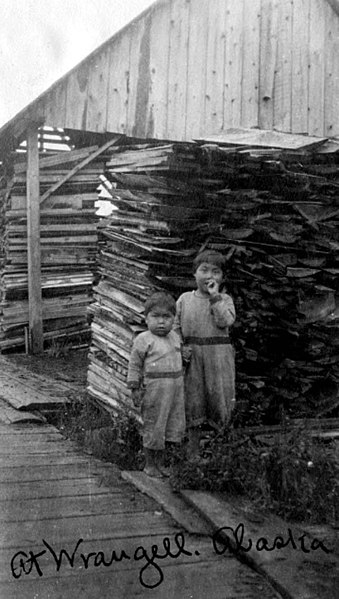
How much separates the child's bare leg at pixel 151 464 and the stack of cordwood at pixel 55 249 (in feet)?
24.1

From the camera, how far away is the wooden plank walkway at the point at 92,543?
3293 millimetres

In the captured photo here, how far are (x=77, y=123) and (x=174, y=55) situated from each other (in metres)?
1.93

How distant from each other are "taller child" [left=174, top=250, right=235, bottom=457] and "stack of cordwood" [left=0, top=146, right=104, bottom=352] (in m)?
6.80

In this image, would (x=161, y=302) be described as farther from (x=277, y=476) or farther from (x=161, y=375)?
(x=277, y=476)

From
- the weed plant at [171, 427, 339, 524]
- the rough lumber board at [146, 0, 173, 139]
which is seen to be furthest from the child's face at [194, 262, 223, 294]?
the rough lumber board at [146, 0, 173, 139]

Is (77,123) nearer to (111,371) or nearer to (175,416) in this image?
(111,371)

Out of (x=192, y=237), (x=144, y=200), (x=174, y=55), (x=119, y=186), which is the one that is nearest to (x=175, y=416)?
(x=192, y=237)

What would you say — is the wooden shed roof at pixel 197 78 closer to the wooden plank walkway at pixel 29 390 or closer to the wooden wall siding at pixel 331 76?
the wooden wall siding at pixel 331 76

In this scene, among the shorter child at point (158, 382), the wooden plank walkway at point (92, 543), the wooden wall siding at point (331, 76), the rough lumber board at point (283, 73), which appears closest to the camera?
the wooden plank walkway at point (92, 543)

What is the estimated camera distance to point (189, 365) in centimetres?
572

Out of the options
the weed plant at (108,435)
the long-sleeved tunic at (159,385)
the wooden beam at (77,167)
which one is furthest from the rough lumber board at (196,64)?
the long-sleeved tunic at (159,385)

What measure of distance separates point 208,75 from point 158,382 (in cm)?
803

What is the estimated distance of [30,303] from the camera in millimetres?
12305

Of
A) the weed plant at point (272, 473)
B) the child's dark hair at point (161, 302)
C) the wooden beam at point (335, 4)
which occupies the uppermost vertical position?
the wooden beam at point (335, 4)
